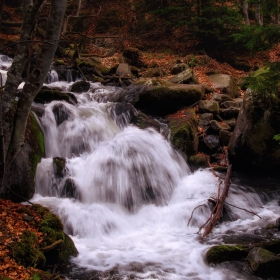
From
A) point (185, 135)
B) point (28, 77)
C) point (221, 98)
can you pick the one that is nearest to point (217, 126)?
point (185, 135)

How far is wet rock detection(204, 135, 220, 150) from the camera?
32.0 feet

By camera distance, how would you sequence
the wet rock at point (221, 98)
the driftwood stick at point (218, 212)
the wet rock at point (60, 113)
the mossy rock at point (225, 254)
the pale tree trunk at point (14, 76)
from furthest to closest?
the wet rock at point (221, 98), the wet rock at point (60, 113), the driftwood stick at point (218, 212), the mossy rock at point (225, 254), the pale tree trunk at point (14, 76)

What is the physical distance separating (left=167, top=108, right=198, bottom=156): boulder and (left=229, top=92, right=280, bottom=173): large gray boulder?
1241mm

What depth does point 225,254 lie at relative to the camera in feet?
17.0

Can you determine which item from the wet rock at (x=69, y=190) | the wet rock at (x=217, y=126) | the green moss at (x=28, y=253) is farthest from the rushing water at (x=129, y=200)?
the wet rock at (x=217, y=126)

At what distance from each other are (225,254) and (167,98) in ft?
21.4

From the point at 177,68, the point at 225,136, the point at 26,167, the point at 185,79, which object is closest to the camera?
the point at 26,167

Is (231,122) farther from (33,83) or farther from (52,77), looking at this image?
(33,83)

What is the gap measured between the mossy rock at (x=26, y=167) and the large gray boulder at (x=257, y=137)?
214 inches

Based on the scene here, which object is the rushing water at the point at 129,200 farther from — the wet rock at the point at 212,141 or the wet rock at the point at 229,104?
the wet rock at the point at 229,104

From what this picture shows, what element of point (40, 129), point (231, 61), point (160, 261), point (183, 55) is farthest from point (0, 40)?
point (160, 261)

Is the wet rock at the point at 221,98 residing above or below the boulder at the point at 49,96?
below

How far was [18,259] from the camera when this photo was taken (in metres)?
4.10

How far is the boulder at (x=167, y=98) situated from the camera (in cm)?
1075
